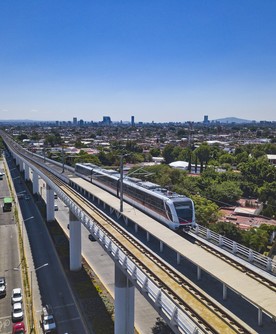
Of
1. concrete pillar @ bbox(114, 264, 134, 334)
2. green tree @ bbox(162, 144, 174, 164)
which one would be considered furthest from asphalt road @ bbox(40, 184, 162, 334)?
green tree @ bbox(162, 144, 174, 164)

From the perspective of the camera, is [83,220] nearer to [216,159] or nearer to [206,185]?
[206,185]

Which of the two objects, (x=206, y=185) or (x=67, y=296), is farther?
(x=206, y=185)

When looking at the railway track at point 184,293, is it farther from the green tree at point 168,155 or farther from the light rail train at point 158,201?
the green tree at point 168,155

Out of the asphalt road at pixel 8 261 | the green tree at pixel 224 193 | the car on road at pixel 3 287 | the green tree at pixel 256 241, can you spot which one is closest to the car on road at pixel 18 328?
the asphalt road at pixel 8 261

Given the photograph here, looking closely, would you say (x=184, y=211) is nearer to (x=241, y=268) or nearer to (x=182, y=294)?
(x=241, y=268)

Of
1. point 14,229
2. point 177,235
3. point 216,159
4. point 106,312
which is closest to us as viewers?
point 177,235

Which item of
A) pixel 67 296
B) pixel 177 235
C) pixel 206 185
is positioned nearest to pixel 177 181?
pixel 206 185

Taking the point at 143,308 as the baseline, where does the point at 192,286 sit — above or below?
above
